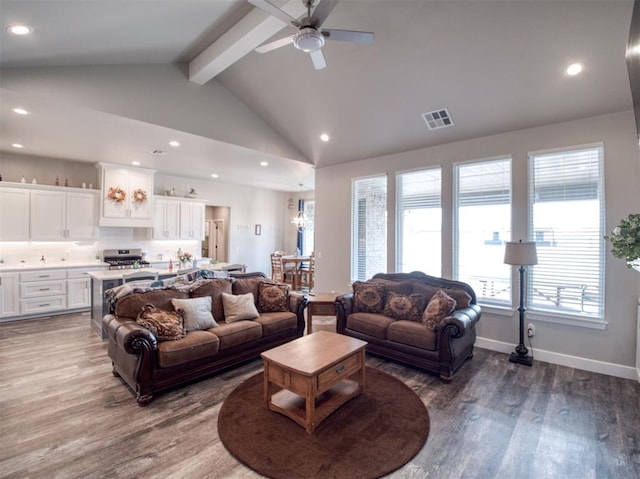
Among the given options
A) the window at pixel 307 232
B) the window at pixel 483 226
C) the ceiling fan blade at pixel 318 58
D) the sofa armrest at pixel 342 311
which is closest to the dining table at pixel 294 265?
the window at pixel 307 232

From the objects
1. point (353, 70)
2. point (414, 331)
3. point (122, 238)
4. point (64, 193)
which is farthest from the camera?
point (122, 238)

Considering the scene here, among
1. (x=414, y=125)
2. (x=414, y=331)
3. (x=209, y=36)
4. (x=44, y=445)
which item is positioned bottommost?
(x=44, y=445)

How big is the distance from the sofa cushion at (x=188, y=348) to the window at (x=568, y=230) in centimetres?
392

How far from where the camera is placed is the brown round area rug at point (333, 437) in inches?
82.1

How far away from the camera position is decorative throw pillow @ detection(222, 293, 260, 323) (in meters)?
3.85

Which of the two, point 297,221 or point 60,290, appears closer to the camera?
point 60,290

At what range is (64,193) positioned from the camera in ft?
19.2

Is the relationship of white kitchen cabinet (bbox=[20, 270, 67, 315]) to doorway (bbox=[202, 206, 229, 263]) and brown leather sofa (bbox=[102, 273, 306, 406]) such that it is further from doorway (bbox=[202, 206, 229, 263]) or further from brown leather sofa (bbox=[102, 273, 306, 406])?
doorway (bbox=[202, 206, 229, 263])

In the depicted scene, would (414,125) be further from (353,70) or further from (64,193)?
(64,193)

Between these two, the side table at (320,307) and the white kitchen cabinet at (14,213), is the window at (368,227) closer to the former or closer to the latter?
the side table at (320,307)

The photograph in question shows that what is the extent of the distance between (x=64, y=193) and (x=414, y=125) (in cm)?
638

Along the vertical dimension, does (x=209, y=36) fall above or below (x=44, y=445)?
above

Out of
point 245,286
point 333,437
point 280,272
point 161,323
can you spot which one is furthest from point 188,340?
point 280,272

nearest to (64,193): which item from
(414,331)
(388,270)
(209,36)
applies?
(209,36)
